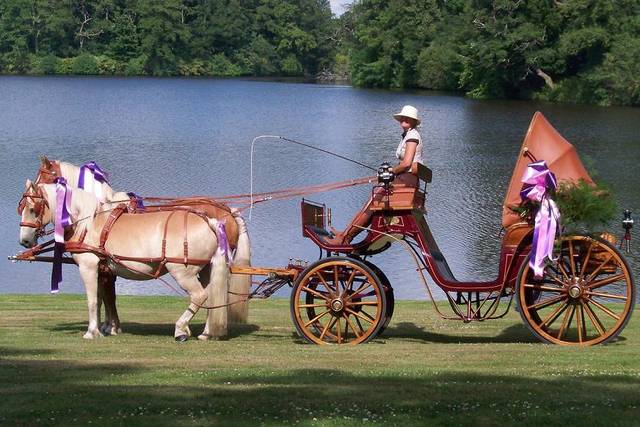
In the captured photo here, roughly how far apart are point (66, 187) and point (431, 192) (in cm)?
2046

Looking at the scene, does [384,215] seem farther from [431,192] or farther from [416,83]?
[416,83]

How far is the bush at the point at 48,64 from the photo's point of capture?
12231cm

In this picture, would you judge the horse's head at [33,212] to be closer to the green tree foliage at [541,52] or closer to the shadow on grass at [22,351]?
the shadow on grass at [22,351]

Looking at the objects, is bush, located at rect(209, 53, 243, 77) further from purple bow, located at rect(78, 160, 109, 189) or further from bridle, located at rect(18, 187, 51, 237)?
bridle, located at rect(18, 187, 51, 237)

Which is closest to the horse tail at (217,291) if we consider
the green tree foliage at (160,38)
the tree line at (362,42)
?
the tree line at (362,42)

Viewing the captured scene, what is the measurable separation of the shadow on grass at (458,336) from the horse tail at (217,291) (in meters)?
1.73

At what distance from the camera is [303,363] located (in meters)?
9.14

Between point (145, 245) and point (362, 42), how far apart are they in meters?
92.8

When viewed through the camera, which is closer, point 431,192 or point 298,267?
point 298,267

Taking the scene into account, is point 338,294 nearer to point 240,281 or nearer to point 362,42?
point 240,281

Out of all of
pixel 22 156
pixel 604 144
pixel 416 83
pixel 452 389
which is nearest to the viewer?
pixel 452 389

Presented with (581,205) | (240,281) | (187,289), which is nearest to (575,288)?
(581,205)

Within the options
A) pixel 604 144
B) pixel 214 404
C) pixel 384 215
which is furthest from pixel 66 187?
pixel 604 144

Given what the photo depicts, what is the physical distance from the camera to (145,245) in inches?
437
